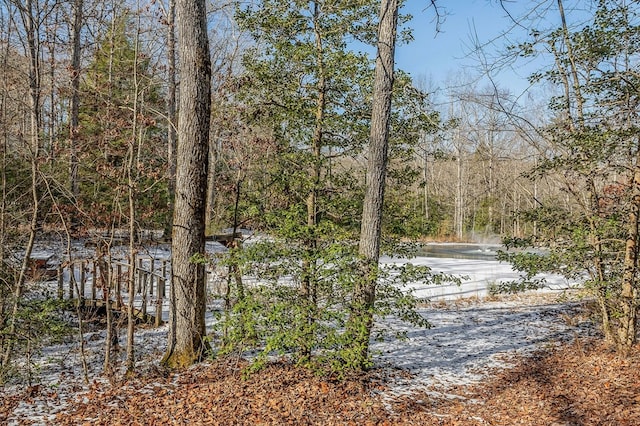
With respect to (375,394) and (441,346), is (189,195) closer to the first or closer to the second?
(375,394)

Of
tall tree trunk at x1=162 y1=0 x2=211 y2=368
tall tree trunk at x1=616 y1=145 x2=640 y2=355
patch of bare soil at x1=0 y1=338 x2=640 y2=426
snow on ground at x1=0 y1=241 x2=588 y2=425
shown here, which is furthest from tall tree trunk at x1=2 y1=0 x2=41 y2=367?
tall tree trunk at x1=616 y1=145 x2=640 y2=355

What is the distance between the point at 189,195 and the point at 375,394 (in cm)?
298

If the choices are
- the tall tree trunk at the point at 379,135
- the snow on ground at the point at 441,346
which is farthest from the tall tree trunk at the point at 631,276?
the tall tree trunk at the point at 379,135

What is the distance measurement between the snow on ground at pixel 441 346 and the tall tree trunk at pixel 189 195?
527 mm

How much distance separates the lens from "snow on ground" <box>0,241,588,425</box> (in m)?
4.56

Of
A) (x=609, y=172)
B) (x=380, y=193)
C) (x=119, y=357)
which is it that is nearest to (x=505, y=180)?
(x=609, y=172)

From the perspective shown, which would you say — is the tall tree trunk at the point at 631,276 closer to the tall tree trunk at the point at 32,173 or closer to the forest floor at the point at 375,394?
the forest floor at the point at 375,394

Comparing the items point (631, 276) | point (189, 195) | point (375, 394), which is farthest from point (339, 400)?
point (631, 276)

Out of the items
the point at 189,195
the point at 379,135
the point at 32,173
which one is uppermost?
the point at 379,135

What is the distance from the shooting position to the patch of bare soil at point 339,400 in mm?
3701

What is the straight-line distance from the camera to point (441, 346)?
6.33 metres

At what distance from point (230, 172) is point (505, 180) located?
406 cm

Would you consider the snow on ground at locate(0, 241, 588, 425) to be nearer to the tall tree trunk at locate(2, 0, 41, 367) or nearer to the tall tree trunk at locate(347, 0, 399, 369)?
the tall tree trunk at locate(2, 0, 41, 367)

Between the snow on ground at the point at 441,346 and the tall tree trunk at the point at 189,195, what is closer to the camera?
the snow on ground at the point at 441,346
